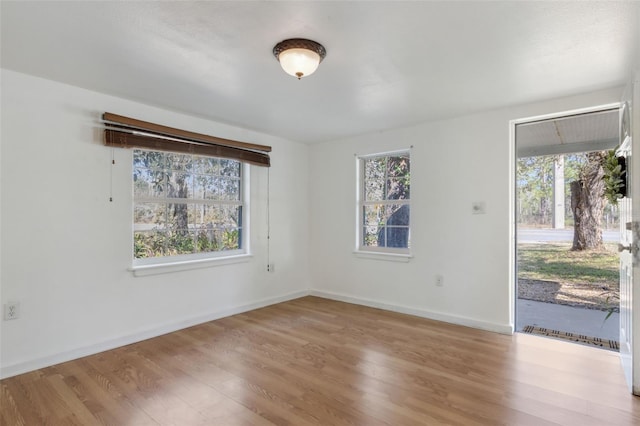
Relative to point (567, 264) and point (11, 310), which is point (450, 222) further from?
point (11, 310)

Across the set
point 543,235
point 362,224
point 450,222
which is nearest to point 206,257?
point 362,224

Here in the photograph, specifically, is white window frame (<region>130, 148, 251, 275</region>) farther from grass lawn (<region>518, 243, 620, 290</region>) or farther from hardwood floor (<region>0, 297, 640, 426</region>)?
grass lawn (<region>518, 243, 620, 290</region>)

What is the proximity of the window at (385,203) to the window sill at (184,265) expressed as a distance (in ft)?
5.43

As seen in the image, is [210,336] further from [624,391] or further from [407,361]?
[624,391]

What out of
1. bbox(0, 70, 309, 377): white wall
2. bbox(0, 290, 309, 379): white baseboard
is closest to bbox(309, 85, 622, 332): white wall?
bbox(0, 290, 309, 379): white baseboard

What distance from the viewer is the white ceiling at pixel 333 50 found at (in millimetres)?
1799

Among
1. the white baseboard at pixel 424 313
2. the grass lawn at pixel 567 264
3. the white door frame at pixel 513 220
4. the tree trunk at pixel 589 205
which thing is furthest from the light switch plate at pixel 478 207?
the white baseboard at pixel 424 313

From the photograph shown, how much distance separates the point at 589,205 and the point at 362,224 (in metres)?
2.52

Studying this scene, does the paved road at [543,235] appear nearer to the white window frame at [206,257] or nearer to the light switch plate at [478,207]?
the light switch plate at [478,207]

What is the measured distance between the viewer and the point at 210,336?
3312 millimetres

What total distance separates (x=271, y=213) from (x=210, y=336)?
1.81 metres

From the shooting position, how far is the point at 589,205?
11.2 ft

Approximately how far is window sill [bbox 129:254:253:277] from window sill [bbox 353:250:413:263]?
1.48 m

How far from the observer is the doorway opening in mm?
3322
